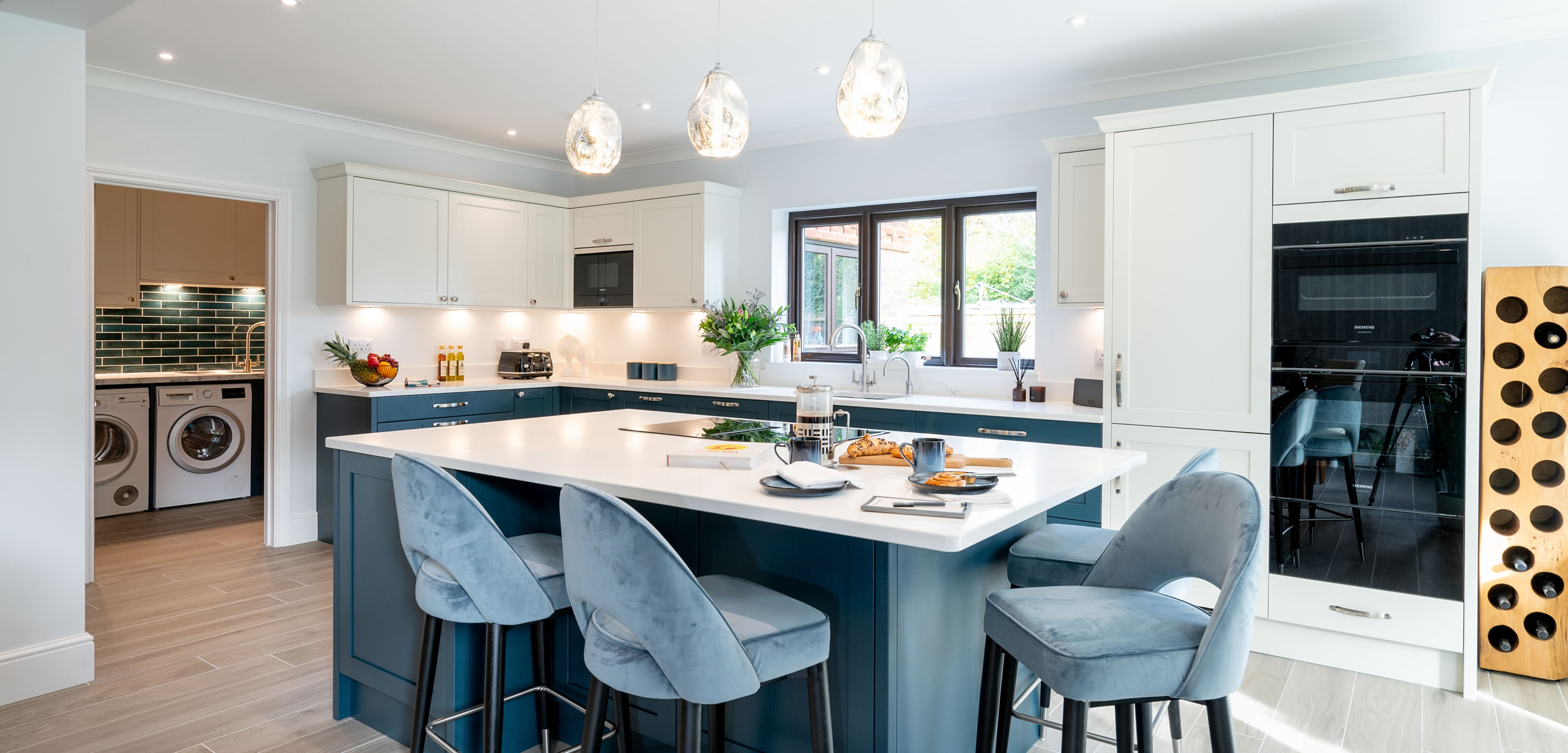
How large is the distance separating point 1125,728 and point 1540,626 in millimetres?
2549

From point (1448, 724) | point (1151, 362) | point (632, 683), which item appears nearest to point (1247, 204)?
point (1151, 362)

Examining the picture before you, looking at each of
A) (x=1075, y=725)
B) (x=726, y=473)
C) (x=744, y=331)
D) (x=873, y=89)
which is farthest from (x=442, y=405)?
(x=1075, y=725)

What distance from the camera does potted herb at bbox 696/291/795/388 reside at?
5.29m

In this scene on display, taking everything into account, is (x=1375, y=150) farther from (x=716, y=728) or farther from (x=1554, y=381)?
(x=716, y=728)

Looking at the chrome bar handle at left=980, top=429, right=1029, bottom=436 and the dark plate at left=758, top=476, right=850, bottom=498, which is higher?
the dark plate at left=758, top=476, right=850, bottom=498

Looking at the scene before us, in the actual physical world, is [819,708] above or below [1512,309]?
below

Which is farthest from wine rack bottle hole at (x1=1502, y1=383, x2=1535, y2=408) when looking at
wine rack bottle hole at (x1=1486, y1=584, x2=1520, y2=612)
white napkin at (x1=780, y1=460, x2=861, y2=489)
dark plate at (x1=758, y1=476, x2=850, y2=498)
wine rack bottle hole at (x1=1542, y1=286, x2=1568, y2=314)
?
dark plate at (x1=758, y1=476, x2=850, y2=498)

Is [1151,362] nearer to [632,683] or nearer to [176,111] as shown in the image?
[632,683]

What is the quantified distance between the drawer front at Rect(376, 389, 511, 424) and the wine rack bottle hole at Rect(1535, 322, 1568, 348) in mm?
5013

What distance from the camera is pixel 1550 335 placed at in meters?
3.07

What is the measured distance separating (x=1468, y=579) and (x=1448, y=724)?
1.85 ft

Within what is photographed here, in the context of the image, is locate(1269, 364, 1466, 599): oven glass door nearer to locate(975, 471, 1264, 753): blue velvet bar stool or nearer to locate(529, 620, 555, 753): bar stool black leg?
locate(975, 471, 1264, 753): blue velvet bar stool

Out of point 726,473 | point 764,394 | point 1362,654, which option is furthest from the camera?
point 764,394

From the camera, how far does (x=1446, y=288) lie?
305 centimetres
